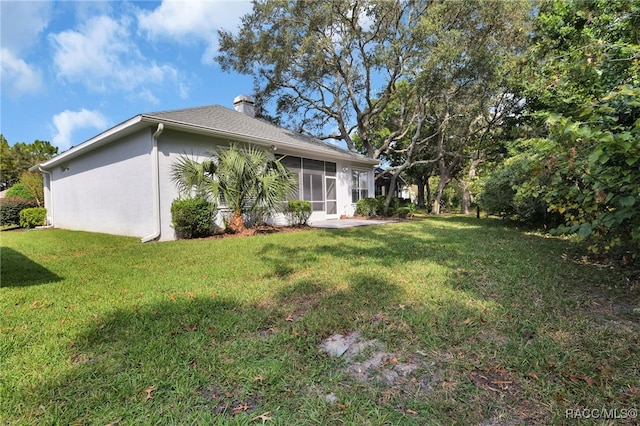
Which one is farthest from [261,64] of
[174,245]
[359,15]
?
[174,245]

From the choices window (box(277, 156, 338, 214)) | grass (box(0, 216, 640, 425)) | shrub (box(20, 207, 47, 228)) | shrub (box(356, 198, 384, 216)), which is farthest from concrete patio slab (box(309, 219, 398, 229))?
shrub (box(20, 207, 47, 228))

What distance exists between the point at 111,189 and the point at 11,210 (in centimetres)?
818

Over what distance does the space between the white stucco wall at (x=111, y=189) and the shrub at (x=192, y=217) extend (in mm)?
826

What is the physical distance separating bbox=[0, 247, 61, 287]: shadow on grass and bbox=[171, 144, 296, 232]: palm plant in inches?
141

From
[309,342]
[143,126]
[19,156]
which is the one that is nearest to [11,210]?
[143,126]

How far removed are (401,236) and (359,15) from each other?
441 inches

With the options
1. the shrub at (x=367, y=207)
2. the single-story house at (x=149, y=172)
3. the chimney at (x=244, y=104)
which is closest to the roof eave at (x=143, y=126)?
the single-story house at (x=149, y=172)

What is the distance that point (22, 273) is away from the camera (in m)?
4.65

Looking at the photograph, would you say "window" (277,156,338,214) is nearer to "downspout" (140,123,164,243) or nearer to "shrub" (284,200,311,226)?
"shrub" (284,200,311,226)

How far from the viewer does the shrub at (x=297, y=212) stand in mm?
10602

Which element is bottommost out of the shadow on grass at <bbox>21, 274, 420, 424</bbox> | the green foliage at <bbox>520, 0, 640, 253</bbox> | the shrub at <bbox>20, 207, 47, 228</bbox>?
the shadow on grass at <bbox>21, 274, 420, 424</bbox>

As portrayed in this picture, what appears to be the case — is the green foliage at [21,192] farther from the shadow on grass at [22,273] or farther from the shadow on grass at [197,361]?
the shadow on grass at [197,361]

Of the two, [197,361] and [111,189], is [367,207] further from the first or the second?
[197,361]

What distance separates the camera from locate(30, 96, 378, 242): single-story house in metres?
7.94
